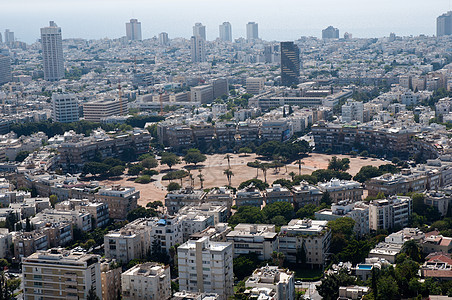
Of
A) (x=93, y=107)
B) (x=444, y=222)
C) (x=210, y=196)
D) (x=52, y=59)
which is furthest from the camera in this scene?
(x=52, y=59)

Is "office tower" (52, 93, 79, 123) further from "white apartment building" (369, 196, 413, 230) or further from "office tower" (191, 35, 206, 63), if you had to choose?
"office tower" (191, 35, 206, 63)

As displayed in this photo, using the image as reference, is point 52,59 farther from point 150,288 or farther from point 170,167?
point 150,288

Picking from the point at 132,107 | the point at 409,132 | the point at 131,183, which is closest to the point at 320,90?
the point at 132,107

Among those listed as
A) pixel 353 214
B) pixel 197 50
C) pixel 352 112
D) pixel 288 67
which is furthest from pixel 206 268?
pixel 197 50

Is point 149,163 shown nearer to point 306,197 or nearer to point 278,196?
point 278,196

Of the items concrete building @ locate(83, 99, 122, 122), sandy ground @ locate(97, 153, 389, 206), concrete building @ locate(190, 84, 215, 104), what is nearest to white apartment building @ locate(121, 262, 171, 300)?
sandy ground @ locate(97, 153, 389, 206)
